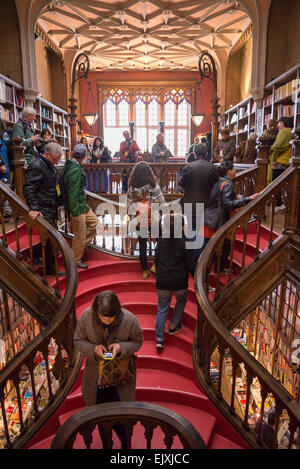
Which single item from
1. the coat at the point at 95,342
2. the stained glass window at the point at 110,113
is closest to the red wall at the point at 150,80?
the stained glass window at the point at 110,113

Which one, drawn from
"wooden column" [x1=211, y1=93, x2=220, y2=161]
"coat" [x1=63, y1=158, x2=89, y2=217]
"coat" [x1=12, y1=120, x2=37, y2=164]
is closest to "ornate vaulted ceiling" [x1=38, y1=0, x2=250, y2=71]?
"wooden column" [x1=211, y1=93, x2=220, y2=161]

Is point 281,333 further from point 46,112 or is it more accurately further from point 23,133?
point 46,112

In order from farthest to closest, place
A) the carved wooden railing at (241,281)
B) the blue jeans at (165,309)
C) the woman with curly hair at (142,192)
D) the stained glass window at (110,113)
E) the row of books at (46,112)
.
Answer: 1. the stained glass window at (110,113)
2. the row of books at (46,112)
3. the woman with curly hair at (142,192)
4. the blue jeans at (165,309)
5. the carved wooden railing at (241,281)

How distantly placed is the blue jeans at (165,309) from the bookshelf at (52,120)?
303 inches

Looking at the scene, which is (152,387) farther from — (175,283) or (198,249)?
(198,249)

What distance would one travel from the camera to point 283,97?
7.17m

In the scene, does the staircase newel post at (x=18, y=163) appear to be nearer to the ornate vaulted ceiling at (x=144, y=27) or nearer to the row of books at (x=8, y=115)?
the row of books at (x=8, y=115)

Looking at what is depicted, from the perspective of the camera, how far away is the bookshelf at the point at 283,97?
6516 millimetres

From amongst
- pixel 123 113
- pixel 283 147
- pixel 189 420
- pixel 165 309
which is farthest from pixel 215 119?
pixel 123 113

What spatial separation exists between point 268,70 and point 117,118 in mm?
7862

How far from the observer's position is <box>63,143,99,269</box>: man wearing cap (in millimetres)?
3844
